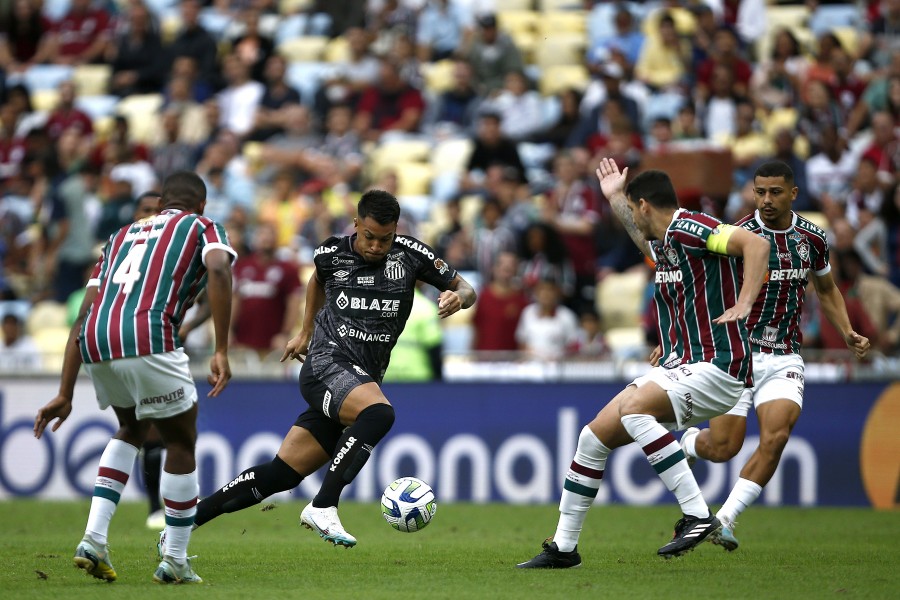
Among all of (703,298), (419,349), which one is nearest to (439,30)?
(419,349)

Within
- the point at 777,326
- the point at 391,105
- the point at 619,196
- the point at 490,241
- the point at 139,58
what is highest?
the point at 139,58

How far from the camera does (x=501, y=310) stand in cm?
1548

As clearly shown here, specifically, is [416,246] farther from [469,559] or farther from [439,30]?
[439,30]

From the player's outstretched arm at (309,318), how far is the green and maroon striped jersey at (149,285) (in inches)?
53.6

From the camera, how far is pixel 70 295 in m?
18.0

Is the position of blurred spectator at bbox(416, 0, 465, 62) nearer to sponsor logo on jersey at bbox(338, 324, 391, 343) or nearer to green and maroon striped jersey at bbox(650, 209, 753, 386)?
sponsor logo on jersey at bbox(338, 324, 391, 343)

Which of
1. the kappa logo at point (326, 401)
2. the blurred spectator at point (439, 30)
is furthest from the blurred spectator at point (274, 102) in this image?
the kappa logo at point (326, 401)

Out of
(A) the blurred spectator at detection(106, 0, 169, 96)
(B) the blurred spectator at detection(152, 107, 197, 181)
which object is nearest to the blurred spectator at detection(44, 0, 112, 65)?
(A) the blurred spectator at detection(106, 0, 169, 96)

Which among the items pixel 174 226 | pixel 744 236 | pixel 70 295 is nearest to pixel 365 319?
pixel 174 226

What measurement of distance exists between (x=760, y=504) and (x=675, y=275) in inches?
250

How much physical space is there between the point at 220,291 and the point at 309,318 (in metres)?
1.81

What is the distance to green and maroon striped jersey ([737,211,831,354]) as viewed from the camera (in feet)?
31.0

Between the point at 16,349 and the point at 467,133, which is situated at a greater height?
the point at 467,133

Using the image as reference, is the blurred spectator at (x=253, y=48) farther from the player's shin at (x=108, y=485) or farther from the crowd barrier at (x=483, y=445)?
the player's shin at (x=108, y=485)
